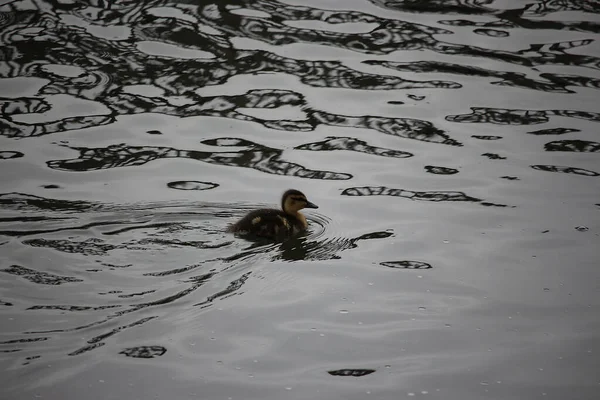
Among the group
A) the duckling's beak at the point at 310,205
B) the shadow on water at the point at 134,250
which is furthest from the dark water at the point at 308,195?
the duckling's beak at the point at 310,205

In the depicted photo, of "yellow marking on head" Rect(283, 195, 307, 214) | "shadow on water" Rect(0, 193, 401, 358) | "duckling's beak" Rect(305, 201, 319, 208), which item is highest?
"yellow marking on head" Rect(283, 195, 307, 214)

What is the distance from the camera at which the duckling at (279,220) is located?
5754 mm

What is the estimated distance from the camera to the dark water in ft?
14.1

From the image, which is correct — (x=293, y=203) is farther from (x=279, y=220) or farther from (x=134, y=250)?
(x=134, y=250)

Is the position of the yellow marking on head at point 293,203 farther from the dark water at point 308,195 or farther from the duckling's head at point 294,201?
the dark water at point 308,195

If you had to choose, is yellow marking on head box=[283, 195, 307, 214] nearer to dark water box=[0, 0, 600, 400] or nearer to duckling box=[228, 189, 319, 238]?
duckling box=[228, 189, 319, 238]

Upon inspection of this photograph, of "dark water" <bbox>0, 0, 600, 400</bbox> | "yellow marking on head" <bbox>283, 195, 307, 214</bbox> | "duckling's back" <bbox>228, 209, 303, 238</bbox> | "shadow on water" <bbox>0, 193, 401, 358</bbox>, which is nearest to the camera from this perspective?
"dark water" <bbox>0, 0, 600, 400</bbox>

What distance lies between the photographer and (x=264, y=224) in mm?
5781

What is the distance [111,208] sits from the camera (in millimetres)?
6012

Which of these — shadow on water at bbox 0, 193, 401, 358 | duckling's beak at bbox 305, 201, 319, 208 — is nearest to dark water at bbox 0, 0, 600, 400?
shadow on water at bbox 0, 193, 401, 358

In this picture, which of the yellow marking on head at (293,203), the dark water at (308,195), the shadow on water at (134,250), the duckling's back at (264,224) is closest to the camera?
the dark water at (308,195)

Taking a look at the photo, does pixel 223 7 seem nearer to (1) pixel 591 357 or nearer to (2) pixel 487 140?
(2) pixel 487 140

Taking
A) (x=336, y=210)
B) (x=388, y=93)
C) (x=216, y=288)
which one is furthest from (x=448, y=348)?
(x=388, y=93)

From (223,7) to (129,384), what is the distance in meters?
6.74
